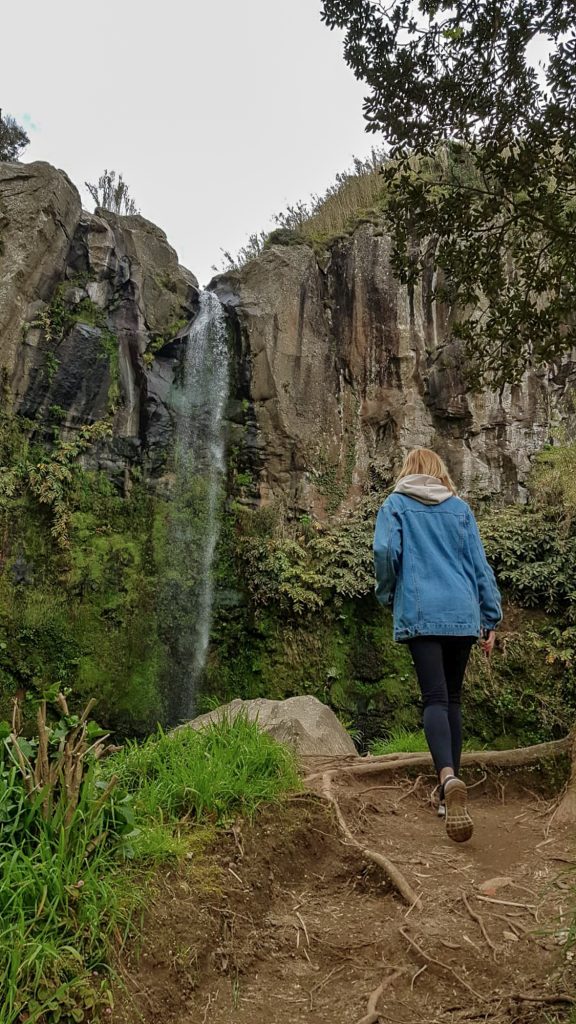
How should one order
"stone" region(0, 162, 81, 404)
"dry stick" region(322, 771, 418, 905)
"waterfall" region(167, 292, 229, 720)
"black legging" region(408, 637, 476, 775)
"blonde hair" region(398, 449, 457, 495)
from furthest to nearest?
"waterfall" region(167, 292, 229, 720), "stone" region(0, 162, 81, 404), "blonde hair" region(398, 449, 457, 495), "black legging" region(408, 637, 476, 775), "dry stick" region(322, 771, 418, 905)

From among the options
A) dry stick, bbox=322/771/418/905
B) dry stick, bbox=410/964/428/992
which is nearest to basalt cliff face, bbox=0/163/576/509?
dry stick, bbox=322/771/418/905

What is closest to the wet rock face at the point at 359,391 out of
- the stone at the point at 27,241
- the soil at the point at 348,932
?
the stone at the point at 27,241

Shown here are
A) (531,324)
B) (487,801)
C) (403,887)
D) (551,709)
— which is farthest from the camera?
(551,709)

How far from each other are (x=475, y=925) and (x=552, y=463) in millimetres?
10682

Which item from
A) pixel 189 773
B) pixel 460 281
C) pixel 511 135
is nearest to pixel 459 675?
pixel 189 773

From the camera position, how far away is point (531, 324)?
3646 millimetres

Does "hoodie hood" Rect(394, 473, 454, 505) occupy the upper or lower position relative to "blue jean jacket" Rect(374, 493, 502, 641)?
upper

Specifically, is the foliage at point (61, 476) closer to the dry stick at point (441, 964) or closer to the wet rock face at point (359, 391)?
the wet rock face at point (359, 391)

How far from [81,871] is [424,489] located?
7.66ft

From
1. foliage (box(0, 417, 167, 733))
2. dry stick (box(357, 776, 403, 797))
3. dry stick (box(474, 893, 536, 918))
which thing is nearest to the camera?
dry stick (box(474, 893, 536, 918))

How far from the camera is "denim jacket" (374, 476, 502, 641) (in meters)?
3.11

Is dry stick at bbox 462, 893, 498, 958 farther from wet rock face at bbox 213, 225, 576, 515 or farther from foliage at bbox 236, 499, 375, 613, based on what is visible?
wet rock face at bbox 213, 225, 576, 515

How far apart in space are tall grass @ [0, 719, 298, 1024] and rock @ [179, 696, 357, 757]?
1303 mm

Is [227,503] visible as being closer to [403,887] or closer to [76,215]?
[76,215]
